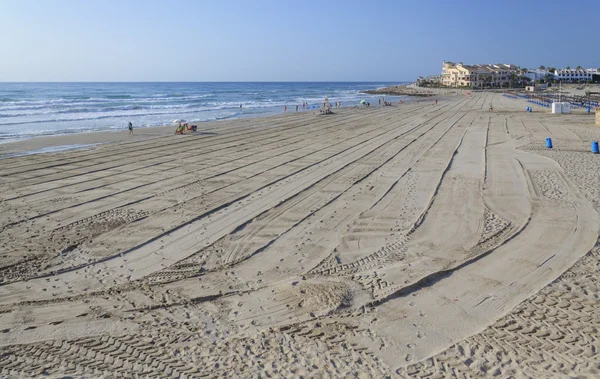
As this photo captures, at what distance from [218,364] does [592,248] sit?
22.2ft

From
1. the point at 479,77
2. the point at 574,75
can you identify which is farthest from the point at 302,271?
the point at 574,75

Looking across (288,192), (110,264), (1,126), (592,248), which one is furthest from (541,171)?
(1,126)

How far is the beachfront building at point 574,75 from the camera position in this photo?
125800 mm

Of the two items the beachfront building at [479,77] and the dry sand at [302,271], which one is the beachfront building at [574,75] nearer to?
the beachfront building at [479,77]

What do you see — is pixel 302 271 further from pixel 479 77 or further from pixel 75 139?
pixel 479 77

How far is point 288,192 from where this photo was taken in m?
12.2

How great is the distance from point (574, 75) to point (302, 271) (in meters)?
147

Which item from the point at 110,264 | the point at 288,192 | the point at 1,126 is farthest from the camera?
the point at 1,126

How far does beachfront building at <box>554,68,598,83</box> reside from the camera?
12580 cm

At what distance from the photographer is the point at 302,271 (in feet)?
24.3

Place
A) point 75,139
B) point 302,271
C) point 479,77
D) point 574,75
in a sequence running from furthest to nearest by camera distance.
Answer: point 574,75, point 479,77, point 75,139, point 302,271

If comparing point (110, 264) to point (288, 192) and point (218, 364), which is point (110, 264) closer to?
point (218, 364)

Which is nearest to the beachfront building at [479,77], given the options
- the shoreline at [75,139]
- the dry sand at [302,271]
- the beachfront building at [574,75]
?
the beachfront building at [574,75]

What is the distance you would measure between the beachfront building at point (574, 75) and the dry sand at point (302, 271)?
132 metres
